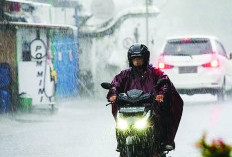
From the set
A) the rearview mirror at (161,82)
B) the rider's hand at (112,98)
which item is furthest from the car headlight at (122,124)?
the rearview mirror at (161,82)

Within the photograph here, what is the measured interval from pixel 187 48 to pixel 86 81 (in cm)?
955

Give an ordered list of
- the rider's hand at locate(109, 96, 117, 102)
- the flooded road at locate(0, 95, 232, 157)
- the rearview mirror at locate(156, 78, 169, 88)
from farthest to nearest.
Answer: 1. the flooded road at locate(0, 95, 232, 157)
2. the rider's hand at locate(109, 96, 117, 102)
3. the rearview mirror at locate(156, 78, 169, 88)

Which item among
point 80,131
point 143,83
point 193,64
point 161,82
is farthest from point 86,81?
point 161,82

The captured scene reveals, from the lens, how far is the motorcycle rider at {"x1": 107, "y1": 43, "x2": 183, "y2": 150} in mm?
5527

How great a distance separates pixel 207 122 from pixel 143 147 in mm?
8169

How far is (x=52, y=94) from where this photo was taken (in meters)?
17.7

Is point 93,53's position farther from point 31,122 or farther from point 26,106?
point 31,122

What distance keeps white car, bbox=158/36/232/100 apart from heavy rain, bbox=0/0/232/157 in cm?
3

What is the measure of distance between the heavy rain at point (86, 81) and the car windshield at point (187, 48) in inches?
1.0

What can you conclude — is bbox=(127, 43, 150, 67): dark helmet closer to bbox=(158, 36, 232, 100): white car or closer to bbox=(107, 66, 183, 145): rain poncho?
bbox=(107, 66, 183, 145): rain poncho

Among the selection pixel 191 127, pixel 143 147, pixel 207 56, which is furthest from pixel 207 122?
pixel 143 147

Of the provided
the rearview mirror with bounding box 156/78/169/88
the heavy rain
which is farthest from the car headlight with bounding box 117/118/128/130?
the rearview mirror with bounding box 156/78/169/88

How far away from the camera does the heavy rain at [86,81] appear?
945 centimetres

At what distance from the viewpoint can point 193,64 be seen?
17188mm
